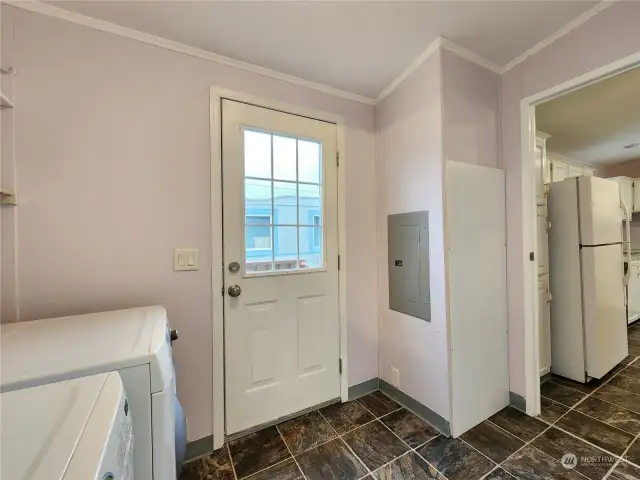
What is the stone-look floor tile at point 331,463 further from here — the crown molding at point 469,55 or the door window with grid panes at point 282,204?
the crown molding at point 469,55

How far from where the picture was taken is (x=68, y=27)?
1.35m

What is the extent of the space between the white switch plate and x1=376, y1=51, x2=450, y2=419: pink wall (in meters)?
1.31

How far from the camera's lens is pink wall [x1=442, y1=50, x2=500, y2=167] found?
168 centimetres

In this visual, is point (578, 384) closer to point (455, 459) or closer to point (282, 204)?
point (455, 459)

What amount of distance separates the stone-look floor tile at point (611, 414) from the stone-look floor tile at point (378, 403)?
122 centimetres

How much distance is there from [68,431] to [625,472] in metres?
Result: 2.24

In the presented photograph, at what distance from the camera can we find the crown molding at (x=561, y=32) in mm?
1418

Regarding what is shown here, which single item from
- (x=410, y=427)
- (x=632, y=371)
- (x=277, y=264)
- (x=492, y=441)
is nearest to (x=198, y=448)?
(x=277, y=264)

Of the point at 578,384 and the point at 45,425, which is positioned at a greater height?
the point at 45,425

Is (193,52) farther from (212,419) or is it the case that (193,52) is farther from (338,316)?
(212,419)

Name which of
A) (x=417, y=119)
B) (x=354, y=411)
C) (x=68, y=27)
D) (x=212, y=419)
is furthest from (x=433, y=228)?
(x=68, y=27)

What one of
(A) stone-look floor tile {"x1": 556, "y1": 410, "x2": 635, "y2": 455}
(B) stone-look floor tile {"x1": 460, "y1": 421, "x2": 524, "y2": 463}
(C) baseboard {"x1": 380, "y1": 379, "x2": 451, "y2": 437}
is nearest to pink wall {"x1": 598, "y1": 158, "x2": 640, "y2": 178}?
(A) stone-look floor tile {"x1": 556, "y1": 410, "x2": 635, "y2": 455}

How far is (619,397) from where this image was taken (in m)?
2.00

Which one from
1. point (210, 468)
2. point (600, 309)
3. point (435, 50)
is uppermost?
point (435, 50)
